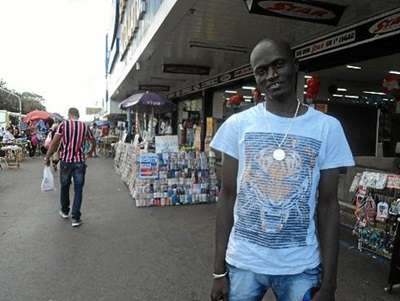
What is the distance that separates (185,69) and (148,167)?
5332mm

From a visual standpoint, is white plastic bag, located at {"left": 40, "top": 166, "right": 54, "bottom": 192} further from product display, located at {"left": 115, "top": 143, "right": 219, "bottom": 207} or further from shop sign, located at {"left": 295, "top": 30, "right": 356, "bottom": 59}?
shop sign, located at {"left": 295, "top": 30, "right": 356, "bottom": 59}

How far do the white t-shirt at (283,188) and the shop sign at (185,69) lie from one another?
1097 cm

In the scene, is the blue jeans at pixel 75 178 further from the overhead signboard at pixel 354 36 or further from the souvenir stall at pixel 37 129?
the souvenir stall at pixel 37 129

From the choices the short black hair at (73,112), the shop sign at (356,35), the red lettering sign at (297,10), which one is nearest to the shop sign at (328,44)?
the shop sign at (356,35)

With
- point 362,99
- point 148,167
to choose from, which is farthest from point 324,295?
point 362,99

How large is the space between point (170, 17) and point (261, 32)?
2.12m

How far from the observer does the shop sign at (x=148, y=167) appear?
859cm

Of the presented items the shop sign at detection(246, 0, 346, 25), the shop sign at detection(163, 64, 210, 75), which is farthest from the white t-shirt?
the shop sign at detection(163, 64, 210, 75)

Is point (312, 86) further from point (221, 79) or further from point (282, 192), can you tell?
point (282, 192)

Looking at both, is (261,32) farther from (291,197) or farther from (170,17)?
(291,197)

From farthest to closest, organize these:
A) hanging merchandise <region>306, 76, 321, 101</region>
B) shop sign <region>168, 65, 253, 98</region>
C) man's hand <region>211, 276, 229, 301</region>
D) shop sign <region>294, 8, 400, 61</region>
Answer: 1. shop sign <region>168, 65, 253, 98</region>
2. hanging merchandise <region>306, 76, 321, 101</region>
3. shop sign <region>294, 8, 400, 61</region>
4. man's hand <region>211, 276, 229, 301</region>

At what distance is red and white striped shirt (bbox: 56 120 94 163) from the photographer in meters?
6.89

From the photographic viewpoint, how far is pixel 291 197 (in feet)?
5.97

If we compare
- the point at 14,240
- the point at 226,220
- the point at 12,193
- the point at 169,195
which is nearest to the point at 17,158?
the point at 12,193
